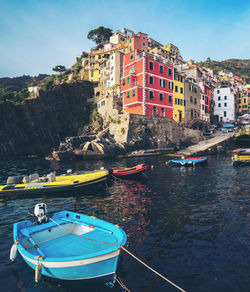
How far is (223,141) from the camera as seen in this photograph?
45.8 metres

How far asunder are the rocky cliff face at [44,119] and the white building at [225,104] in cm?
4890

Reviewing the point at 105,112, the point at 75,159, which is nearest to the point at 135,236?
the point at 75,159

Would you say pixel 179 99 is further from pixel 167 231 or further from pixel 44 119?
pixel 167 231

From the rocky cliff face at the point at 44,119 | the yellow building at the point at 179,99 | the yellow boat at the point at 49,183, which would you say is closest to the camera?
the yellow boat at the point at 49,183

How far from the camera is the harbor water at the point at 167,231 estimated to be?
6117 mm

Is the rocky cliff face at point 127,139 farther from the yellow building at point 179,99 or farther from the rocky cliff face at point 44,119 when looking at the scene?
the rocky cliff face at point 44,119

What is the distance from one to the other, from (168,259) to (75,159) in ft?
125

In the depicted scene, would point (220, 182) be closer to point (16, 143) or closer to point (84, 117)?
point (84, 117)

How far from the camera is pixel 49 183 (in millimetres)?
16188

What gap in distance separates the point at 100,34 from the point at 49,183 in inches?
3908

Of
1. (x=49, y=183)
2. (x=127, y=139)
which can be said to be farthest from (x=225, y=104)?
(x=49, y=183)

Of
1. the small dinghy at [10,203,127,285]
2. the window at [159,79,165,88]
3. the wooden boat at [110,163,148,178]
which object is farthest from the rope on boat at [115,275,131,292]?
the window at [159,79,165,88]

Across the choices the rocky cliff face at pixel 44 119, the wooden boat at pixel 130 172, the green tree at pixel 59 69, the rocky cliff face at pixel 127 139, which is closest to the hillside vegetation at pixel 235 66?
the green tree at pixel 59 69

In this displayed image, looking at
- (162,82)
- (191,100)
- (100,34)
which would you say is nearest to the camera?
(162,82)
